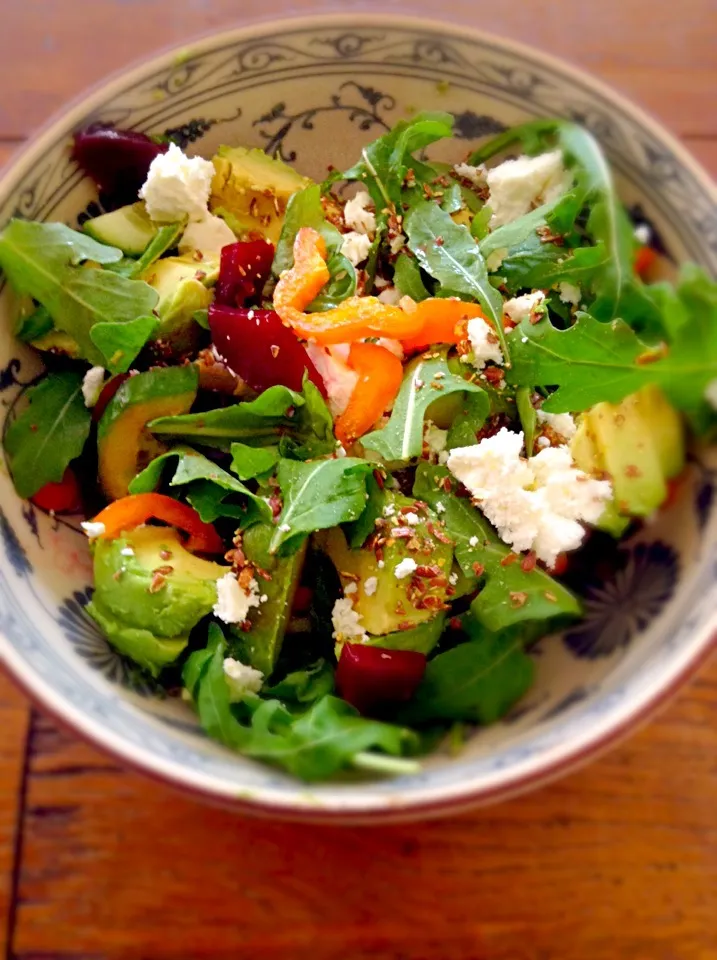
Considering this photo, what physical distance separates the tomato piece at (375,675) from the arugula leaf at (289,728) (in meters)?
0.02

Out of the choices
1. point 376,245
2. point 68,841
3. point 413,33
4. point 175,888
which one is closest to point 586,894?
point 175,888

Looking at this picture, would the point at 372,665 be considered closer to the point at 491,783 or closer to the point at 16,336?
the point at 491,783

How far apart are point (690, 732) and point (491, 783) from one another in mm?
465

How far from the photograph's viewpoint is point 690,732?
1017mm

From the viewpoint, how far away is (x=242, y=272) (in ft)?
3.08

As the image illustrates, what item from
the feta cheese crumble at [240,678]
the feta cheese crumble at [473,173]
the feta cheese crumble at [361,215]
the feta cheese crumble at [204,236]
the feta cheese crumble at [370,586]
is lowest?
the feta cheese crumble at [240,678]

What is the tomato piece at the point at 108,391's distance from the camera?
924 mm

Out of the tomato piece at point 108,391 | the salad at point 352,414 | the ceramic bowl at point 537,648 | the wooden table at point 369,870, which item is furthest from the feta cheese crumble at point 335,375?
the wooden table at point 369,870

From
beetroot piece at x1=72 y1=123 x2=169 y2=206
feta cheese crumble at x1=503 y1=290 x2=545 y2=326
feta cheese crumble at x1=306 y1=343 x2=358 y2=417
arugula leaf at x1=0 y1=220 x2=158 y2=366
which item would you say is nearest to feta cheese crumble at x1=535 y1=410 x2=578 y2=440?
feta cheese crumble at x1=503 y1=290 x2=545 y2=326

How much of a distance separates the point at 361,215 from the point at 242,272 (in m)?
0.17

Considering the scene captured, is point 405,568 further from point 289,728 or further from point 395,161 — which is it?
point 395,161

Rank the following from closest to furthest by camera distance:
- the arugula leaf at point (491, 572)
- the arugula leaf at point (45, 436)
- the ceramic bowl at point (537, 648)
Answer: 1. the ceramic bowl at point (537, 648)
2. the arugula leaf at point (491, 572)
3. the arugula leaf at point (45, 436)

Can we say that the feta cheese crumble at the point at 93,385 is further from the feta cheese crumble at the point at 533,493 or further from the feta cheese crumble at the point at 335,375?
the feta cheese crumble at the point at 533,493

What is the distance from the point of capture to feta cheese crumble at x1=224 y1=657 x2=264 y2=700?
80cm
